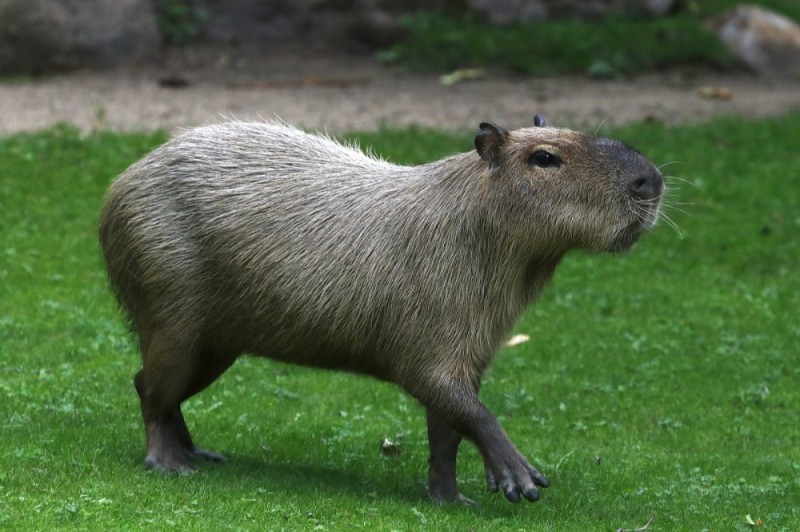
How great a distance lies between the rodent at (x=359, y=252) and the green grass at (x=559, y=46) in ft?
31.7

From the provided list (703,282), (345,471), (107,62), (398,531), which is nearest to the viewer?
(398,531)

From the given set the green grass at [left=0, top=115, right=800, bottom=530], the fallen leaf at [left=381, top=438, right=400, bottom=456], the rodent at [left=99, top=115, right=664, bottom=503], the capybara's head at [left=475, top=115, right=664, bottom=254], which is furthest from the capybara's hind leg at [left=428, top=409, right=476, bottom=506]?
the capybara's head at [left=475, top=115, right=664, bottom=254]

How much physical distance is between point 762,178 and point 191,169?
7.73 metres

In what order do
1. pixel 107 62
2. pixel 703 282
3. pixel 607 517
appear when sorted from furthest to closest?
pixel 107 62 → pixel 703 282 → pixel 607 517

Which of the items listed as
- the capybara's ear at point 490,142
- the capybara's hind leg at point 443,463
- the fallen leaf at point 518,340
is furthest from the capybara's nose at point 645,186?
the fallen leaf at point 518,340

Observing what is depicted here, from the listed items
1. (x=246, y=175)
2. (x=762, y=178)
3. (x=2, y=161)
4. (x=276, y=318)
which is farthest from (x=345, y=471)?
(x=762, y=178)

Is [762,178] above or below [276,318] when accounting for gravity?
below

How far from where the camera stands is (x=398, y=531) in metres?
5.62

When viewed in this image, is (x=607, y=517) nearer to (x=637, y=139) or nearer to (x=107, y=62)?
(x=637, y=139)

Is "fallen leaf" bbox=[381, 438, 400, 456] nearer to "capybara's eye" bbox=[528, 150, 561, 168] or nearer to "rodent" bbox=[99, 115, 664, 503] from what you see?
"rodent" bbox=[99, 115, 664, 503]

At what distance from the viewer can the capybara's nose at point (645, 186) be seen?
600 centimetres

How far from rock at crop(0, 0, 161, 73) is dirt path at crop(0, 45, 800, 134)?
243mm

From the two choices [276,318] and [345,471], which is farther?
[345,471]

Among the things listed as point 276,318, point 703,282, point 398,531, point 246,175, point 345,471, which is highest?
point 246,175
